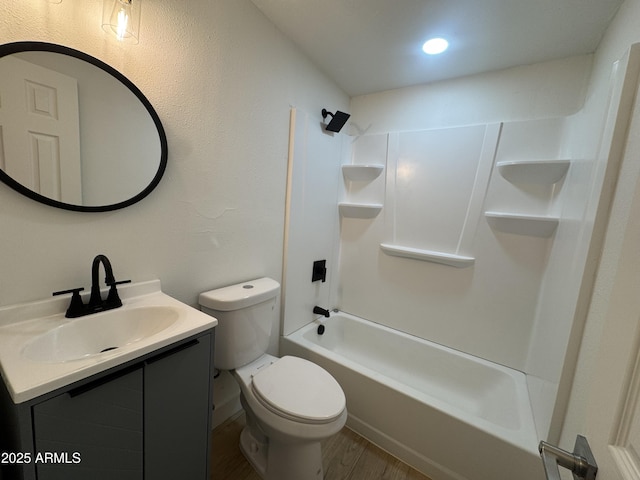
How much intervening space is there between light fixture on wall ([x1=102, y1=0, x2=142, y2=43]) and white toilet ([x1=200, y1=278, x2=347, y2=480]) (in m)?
1.10

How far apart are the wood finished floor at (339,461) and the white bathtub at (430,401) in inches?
2.3

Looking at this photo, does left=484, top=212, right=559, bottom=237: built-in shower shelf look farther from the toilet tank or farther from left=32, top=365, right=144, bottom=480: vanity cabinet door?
left=32, top=365, right=144, bottom=480: vanity cabinet door

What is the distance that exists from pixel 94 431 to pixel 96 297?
449 mm

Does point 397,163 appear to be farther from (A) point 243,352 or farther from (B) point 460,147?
(A) point 243,352

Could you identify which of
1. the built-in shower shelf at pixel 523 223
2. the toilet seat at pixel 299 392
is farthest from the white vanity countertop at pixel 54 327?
the built-in shower shelf at pixel 523 223

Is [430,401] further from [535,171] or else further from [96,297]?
[96,297]

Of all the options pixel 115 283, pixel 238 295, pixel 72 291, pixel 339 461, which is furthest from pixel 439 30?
pixel 339 461

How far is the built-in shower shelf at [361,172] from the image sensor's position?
6.88 feet

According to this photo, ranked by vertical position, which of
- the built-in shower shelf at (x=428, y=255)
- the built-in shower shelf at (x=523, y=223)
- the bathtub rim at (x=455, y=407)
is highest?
the built-in shower shelf at (x=523, y=223)

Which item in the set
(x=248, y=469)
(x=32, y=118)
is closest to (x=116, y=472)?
(x=248, y=469)

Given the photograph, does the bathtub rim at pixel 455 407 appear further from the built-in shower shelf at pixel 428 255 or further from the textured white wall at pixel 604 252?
the built-in shower shelf at pixel 428 255

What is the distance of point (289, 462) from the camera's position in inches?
47.8

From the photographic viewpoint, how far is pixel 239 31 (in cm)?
134

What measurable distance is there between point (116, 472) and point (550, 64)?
8.90 ft
